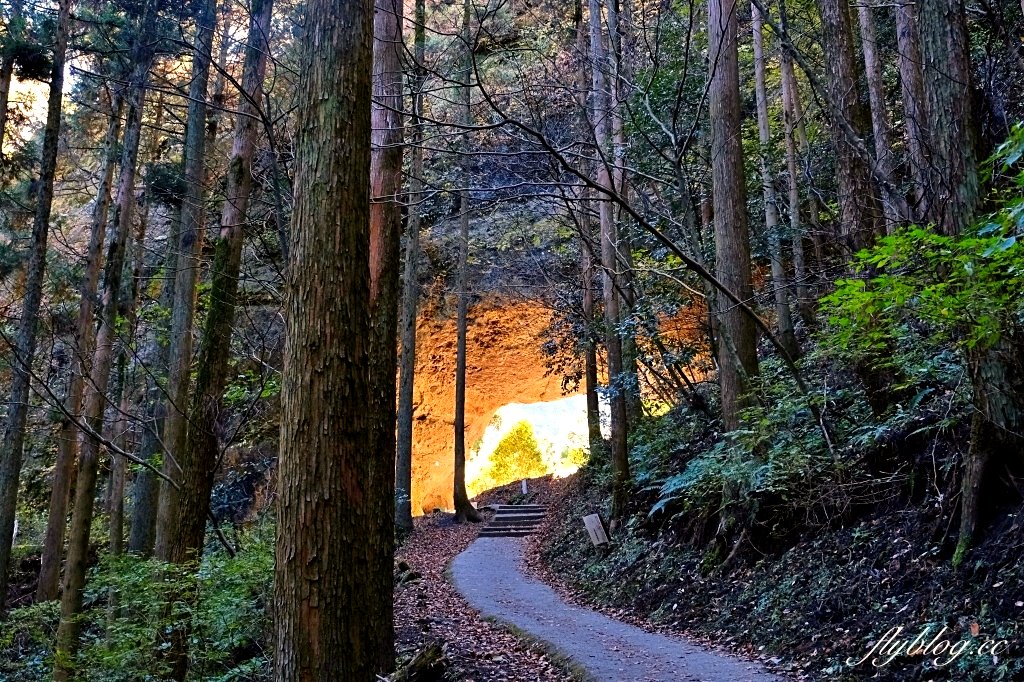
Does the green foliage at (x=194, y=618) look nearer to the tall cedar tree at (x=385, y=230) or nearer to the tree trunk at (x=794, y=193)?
the tall cedar tree at (x=385, y=230)

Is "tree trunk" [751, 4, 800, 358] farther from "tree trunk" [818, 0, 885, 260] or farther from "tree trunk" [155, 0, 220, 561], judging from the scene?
"tree trunk" [155, 0, 220, 561]

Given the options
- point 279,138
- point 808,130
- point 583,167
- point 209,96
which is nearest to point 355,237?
point 279,138

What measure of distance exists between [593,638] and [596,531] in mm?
4229

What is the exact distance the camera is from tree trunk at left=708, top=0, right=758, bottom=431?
7.75 meters

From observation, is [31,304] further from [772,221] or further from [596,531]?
[772,221]

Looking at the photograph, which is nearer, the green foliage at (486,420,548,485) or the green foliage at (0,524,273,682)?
the green foliage at (0,524,273,682)

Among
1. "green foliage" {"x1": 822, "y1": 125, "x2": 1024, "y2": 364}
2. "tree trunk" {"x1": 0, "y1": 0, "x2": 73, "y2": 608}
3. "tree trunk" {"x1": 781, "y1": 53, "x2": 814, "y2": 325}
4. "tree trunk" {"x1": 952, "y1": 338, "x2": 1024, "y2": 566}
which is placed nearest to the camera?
"green foliage" {"x1": 822, "y1": 125, "x2": 1024, "y2": 364}

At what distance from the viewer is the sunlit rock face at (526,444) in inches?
1172

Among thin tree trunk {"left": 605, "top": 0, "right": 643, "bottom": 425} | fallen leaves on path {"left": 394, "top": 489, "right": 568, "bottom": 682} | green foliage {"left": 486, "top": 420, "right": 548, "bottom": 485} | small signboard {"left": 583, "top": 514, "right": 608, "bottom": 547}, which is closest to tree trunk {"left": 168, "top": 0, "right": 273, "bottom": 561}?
fallen leaves on path {"left": 394, "top": 489, "right": 568, "bottom": 682}

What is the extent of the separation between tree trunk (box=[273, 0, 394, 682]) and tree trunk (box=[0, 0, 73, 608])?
7.59 m

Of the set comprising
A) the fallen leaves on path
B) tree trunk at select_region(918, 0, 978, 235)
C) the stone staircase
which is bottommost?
the fallen leaves on path

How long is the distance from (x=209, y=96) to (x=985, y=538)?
9925mm

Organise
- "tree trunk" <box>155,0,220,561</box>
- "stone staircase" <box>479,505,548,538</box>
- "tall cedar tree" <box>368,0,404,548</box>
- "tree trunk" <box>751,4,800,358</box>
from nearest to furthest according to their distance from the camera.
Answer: "tall cedar tree" <box>368,0,404,548</box> < "tree trunk" <box>155,0,220,561</box> < "tree trunk" <box>751,4,800,358</box> < "stone staircase" <box>479,505,548,538</box>

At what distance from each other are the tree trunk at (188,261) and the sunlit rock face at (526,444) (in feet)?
70.4
